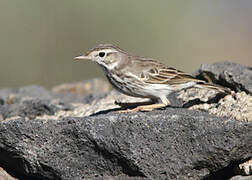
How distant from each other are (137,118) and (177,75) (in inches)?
91.9

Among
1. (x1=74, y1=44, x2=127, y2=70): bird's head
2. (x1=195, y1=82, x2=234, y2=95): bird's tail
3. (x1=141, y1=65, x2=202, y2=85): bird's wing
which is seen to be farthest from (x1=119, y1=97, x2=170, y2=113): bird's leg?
(x1=74, y1=44, x2=127, y2=70): bird's head

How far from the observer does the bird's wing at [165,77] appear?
8.79 meters

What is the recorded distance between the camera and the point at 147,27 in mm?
20078

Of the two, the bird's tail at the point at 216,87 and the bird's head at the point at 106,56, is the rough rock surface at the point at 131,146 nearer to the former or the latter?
the bird's tail at the point at 216,87

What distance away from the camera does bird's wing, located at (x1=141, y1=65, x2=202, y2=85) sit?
8789 mm

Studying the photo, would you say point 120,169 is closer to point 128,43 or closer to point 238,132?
point 238,132

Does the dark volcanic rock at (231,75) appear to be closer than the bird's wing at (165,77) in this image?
Yes

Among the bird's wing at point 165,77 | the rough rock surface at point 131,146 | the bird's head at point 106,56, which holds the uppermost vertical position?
the bird's head at point 106,56

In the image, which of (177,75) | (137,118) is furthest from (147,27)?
(137,118)

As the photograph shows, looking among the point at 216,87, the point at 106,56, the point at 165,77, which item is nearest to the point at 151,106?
the point at 165,77

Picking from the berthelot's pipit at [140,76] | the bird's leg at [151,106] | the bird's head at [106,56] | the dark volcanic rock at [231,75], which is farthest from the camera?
the bird's head at [106,56]

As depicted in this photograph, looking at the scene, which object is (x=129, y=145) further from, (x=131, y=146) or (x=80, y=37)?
(x=80, y=37)

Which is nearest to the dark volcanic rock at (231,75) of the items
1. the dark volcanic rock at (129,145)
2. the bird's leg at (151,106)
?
the bird's leg at (151,106)

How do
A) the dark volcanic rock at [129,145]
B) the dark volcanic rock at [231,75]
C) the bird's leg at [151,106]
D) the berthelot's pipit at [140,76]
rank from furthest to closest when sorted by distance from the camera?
the berthelot's pipit at [140,76] → the dark volcanic rock at [231,75] → the bird's leg at [151,106] → the dark volcanic rock at [129,145]
